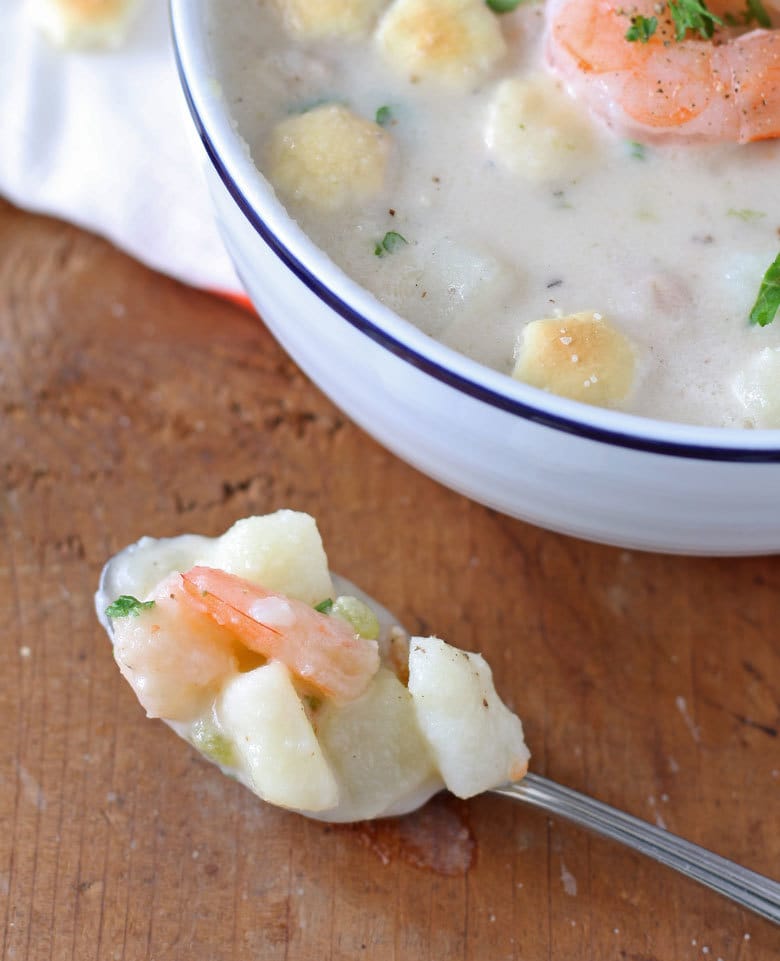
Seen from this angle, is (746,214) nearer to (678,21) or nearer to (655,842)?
(678,21)

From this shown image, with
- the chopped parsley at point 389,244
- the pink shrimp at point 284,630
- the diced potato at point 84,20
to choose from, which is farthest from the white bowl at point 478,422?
the diced potato at point 84,20

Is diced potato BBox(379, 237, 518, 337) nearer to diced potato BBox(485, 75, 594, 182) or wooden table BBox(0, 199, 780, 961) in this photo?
diced potato BBox(485, 75, 594, 182)

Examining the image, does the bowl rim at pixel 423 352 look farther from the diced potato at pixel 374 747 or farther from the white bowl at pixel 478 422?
the diced potato at pixel 374 747

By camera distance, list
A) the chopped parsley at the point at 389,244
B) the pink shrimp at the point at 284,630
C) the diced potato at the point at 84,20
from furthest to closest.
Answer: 1. the diced potato at the point at 84,20
2. the chopped parsley at the point at 389,244
3. the pink shrimp at the point at 284,630

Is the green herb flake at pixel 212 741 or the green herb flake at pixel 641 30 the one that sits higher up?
the green herb flake at pixel 641 30

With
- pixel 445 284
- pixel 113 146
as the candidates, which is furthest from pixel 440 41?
pixel 113 146

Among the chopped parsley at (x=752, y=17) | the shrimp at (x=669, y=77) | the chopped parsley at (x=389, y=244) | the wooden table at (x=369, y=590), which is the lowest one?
the wooden table at (x=369, y=590)

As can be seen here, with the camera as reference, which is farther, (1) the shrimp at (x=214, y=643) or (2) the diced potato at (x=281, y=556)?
(2) the diced potato at (x=281, y=556)
